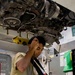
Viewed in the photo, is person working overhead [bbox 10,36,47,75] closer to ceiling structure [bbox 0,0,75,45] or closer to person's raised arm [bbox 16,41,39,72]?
person's raised arm [bbox 16,41,39,72]

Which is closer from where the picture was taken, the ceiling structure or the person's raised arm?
the ceiling structure

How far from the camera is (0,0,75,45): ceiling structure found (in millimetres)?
1988

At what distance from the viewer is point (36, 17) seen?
7.55 feet

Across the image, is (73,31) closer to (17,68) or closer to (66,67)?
(66,67)

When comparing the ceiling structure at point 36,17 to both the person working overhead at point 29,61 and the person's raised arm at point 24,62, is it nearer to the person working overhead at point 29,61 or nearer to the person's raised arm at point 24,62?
the person working overhead at point 29,61

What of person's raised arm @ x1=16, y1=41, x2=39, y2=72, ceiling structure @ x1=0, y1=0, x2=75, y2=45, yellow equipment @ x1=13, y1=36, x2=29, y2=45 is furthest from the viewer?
yellow equipment @ x1=13, y1=36, x2=29, y2=45

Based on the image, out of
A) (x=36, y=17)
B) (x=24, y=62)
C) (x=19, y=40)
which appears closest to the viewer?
(x=24, y=62)

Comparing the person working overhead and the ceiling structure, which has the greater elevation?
the ceiling structure

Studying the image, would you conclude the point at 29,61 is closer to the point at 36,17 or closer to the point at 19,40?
the point at 36,17

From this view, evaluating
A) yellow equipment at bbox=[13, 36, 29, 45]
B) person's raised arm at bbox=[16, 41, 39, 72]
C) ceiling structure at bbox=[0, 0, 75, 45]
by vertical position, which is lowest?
person's raised arm at bbox=[16, 41, 39, 72]

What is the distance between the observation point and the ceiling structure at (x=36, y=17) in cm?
199


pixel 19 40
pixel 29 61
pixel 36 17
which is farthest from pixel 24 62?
pixel 19 40

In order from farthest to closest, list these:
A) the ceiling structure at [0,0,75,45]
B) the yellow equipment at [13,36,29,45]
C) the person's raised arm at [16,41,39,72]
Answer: the yellow equipment at [13,36,29,45]
the person's raised arm at [16,41,39,72]
the ceiling structure at [0,0,75,45]

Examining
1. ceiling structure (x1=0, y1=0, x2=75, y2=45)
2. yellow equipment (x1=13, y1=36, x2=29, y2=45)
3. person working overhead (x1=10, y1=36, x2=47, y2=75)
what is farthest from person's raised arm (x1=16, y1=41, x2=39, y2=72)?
yellow equipment (x1=13, y1=36, x2=29, y2=45)
